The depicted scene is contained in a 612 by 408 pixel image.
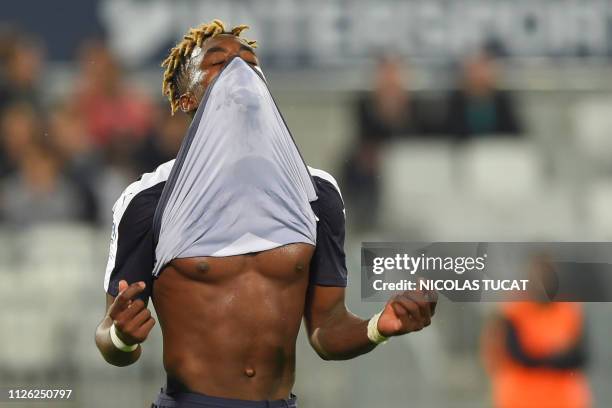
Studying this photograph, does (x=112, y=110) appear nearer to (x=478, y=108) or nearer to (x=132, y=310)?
(x=478, y=108)

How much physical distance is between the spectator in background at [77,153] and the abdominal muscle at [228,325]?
5417mm

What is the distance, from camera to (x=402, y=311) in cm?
343

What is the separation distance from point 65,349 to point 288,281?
494 cm

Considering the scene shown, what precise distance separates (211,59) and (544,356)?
503 cm

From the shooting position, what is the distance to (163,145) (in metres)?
9.41

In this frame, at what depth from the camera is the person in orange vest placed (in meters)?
8.28

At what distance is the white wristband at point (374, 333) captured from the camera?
12.1 ft

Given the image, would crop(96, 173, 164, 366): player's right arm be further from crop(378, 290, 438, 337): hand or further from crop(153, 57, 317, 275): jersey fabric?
crop(378, 290, 438, 337): hand

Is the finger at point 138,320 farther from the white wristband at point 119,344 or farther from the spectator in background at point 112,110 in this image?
the spectator in background at point 112,110

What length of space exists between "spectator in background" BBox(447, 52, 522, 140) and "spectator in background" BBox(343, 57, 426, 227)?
306 millimetres

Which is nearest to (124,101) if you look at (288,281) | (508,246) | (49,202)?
(49,202)

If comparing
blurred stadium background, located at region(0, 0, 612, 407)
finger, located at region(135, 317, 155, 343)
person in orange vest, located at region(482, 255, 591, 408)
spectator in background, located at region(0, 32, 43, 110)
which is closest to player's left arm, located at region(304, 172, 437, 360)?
finger, located at region(135, 317, 155, 343)

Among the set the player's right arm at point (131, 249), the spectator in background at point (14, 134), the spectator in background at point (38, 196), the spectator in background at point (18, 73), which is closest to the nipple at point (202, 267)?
the player's right arm at point (131, 249)

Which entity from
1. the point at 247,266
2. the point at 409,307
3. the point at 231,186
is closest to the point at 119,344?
→ the point at 247,266
